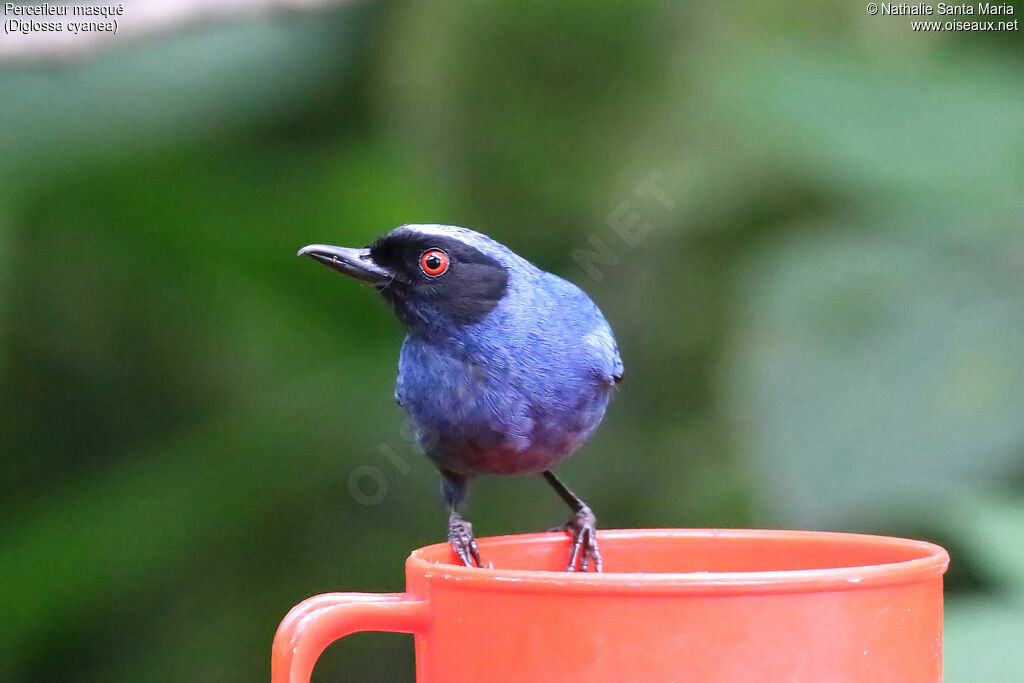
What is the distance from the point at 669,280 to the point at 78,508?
164cm

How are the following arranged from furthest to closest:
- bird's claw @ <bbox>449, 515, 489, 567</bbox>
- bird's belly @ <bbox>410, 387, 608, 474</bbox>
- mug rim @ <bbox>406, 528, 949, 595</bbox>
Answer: bird's belly @ <bbox>410, 387, 608, 474</bbox> < bird's claw @ <bbox>449, 515, 489, 567</bbox> < mug rim @ <bbox>406, 528, 949, 595</bbox>

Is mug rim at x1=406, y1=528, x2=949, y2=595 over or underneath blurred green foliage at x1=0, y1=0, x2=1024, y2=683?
underneath

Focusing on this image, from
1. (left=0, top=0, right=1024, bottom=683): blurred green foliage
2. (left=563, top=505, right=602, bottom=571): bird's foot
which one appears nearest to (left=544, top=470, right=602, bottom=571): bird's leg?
(left=563, top=505, right=602, bottom=571): bird's foot

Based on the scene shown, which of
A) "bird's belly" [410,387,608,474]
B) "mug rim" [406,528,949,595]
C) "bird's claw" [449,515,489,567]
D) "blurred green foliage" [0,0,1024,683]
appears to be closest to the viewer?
"mug rim" [406,528,949,595]

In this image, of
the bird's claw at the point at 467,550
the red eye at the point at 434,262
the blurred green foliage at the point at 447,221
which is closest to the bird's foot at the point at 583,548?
the bird's claw at the point at 467,550

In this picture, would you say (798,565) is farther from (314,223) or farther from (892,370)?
(314,223)

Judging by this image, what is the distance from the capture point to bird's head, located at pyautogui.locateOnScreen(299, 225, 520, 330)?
1.89 m

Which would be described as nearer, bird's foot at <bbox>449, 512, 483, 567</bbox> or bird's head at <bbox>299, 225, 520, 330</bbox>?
bird's foot at <bbox>449, 512, 483, 567</bbox>

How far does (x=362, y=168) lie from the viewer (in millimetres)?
3188

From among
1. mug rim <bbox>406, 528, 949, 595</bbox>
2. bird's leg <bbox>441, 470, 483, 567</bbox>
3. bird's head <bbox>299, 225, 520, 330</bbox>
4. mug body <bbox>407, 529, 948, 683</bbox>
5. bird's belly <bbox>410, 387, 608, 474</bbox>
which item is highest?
bird's head <bbox>299, 225, 520, 330</bbox>

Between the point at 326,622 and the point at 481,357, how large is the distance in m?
0.67

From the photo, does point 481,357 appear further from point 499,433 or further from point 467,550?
point 467,550

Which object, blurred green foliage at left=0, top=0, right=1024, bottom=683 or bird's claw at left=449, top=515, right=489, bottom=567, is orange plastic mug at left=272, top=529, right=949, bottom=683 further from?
blurred green foliage at left=0, top=0, right=1024, bottom=683

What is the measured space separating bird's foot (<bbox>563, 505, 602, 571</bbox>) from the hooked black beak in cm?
48
